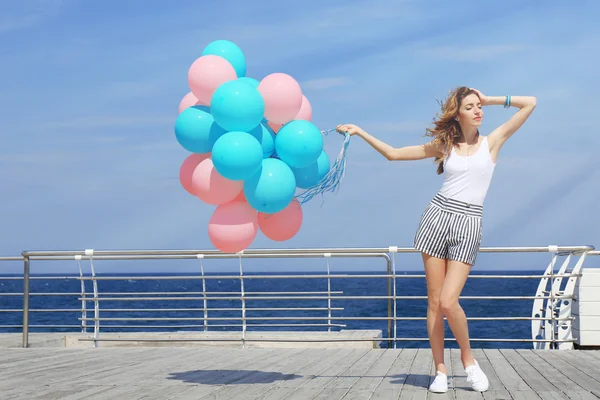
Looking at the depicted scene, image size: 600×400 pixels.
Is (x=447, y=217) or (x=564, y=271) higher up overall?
(x=447, y=217)

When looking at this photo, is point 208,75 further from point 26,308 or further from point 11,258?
point 11,258

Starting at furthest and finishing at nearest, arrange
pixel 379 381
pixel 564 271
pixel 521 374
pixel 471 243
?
pixel 564 271, pixel 521 374, pixel 379 381, pixel 471 243

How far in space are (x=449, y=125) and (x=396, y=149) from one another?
32cm

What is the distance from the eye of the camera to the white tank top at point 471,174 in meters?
4.13

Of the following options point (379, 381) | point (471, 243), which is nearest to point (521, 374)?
point (379, 381)

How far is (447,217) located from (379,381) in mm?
1118

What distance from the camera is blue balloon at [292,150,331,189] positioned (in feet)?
14.4

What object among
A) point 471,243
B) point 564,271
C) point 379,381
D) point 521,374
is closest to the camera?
point 471,243

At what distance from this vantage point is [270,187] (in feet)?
13.3

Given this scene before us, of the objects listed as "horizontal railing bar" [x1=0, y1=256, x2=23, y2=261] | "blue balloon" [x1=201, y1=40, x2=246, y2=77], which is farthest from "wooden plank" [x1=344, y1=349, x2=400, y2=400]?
"horizontal railing bar" [x1=0, y1=256, x2=23, y2=261]

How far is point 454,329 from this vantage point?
421 centimetres

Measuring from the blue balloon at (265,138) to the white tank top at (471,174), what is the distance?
0.95 metres

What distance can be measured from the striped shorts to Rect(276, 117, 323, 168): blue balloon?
0.71m

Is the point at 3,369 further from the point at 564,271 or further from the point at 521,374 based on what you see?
the point at 564,271
